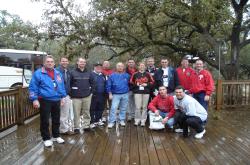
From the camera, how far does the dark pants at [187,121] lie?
18.2 feet

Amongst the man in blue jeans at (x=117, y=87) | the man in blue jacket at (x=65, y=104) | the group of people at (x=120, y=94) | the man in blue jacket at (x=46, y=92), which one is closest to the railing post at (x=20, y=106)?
the group of people at (x=120, y=94)

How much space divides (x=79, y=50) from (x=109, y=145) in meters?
6.80

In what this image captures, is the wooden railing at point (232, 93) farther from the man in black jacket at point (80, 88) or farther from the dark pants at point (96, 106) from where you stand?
the man in black jacket at point (80, 88)

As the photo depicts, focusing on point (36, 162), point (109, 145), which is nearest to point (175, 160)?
point (109, 145)

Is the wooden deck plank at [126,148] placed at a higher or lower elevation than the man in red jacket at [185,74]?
lower

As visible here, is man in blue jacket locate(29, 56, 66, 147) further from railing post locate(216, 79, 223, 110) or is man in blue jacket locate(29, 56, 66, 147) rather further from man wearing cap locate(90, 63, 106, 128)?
railing post locate(216, 79, 223, 110)

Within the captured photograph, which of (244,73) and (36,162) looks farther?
(244,73)

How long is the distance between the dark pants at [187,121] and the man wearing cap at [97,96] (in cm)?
165

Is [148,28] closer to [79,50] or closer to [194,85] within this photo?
[79,50]

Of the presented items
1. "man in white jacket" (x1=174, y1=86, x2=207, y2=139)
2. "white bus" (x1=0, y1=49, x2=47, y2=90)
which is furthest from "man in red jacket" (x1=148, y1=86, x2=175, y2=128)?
"white bus" (x1=0, y1=49, x2=47, y2=90)

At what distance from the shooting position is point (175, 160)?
4.32 metres

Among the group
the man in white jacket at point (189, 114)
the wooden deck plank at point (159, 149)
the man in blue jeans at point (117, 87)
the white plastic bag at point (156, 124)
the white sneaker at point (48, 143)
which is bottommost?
the wooden deck plank at point (159, 149)

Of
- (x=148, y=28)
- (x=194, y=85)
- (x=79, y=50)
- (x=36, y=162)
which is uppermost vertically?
(x=148, y=28)

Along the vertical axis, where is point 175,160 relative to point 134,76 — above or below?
below
